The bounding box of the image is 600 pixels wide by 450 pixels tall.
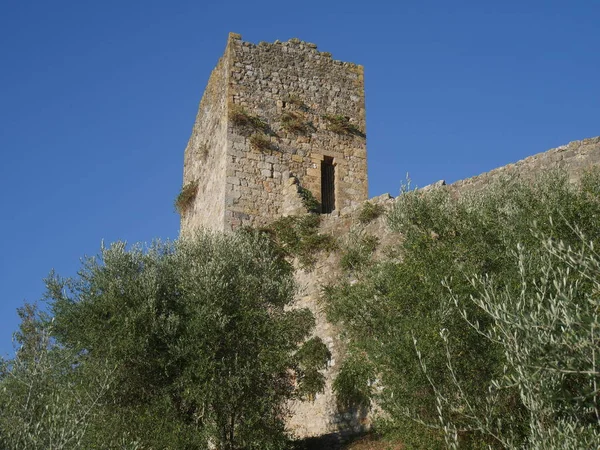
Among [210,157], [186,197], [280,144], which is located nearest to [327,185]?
[280,144]

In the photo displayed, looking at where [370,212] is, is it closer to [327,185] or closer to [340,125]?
[327,185]

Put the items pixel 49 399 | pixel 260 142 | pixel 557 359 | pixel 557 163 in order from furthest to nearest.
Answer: pixel 260 142
pixel 557 163
pixel 49 399
pixel 557 359

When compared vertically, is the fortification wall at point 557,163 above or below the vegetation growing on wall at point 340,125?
below

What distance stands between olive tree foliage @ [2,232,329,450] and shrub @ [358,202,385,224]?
14.0ft

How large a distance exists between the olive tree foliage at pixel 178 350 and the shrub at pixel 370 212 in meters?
4.27

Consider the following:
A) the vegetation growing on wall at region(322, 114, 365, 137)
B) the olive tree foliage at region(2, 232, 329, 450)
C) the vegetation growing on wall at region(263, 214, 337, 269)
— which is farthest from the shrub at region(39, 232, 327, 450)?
the vegetation growing on wall at region(322, 114, 365, 137)

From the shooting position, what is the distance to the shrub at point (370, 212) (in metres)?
18.1

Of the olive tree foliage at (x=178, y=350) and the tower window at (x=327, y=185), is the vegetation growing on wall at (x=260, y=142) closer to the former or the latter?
the tower window at (x=327, y=185)

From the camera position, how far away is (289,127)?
2197 cm

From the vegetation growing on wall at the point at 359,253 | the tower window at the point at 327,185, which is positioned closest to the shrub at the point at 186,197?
the tower window at the point at 327,185

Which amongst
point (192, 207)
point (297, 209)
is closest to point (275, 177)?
point (297, 209)

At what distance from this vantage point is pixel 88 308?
13734 mm

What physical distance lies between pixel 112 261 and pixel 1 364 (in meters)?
2.95

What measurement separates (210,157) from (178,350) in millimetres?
10563
